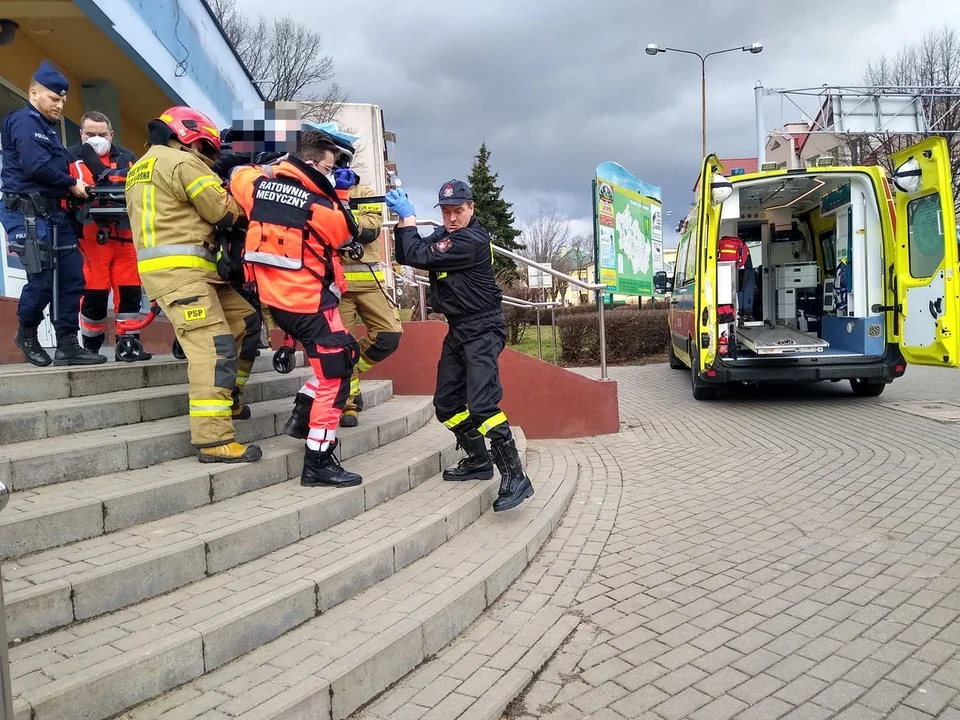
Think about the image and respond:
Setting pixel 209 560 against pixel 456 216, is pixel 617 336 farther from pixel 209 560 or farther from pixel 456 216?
pixel 209 560

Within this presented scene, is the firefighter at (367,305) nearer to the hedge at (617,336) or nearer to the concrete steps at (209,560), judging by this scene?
the concrete steps at (209,560)

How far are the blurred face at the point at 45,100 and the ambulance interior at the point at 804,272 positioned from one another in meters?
6.88

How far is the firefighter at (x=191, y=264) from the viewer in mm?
3725

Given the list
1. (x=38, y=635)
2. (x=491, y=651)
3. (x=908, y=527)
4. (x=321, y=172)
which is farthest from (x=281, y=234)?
(x=908, y=527)

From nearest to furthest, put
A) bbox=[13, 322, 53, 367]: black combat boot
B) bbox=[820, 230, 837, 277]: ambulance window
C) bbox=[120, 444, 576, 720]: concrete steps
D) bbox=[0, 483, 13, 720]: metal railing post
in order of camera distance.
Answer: bbox=[0, 483, 13, 720]: metal railing post, bbox=[120, 444, 576, 720]: concrete steps, bbox=[13, 322, 53, 367]: black combat boot, bbox=[820, 230, 837, 277]: ambulance window

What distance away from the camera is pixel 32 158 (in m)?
4.36

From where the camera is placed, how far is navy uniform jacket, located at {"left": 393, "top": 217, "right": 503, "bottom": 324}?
4.10 meters

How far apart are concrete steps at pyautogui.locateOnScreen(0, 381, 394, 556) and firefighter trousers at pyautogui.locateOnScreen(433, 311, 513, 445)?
0.81 metres

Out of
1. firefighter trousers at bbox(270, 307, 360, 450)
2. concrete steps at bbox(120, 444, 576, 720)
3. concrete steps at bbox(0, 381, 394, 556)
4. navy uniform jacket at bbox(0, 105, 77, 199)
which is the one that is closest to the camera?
concrete steps at bbox(120, 444, 576, 720)

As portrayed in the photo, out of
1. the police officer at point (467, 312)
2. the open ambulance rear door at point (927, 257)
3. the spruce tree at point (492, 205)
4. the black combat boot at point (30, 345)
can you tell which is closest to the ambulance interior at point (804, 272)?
the open ambulance rear door at point (927, 257)

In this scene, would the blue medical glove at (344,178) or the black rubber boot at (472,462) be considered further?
the black rubber boot at (472,462)

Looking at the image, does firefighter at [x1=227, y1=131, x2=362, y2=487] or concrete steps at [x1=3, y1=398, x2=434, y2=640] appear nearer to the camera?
concrete steps at [x1=3, y1=398, x2=434, y2=640]

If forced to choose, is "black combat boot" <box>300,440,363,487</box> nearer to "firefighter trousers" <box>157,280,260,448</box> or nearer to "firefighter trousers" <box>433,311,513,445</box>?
"firefighter trousers" <box>157,280,260,448</box>

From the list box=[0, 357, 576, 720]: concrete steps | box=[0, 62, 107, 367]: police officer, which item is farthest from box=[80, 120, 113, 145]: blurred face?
box=[0, 357, 576, 720]: concrete steps
